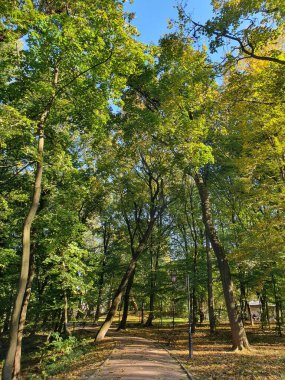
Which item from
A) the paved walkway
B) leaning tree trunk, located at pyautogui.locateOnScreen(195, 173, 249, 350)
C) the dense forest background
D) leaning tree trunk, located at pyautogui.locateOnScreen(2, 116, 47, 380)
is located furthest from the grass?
leaning tree trunk, located at pyautogui.locateOnScreen(2, 116, 47, 380)

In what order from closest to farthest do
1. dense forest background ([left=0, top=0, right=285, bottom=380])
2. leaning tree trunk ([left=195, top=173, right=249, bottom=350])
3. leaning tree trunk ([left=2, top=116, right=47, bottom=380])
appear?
leaning tree trunk ([left=2, top=116, right=47, bottom=380]) < dense forest background ([left=0, top=0, right=285, bottom=380]) < leaning tree trunk ([left=195, top=173, right=249, bottom=350])

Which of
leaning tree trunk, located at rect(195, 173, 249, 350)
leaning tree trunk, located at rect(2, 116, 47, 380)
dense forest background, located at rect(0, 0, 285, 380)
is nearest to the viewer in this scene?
leaning tree trunk, located at rect(2, 116, 47, 380)

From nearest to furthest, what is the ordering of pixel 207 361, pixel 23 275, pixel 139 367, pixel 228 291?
1. pixel 23 275
2. pixel 139 367
3. pixel 207 361
4. pixel 228 291

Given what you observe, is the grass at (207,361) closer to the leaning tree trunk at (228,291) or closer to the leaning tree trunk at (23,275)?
the leaning tree trunk at (228,291)

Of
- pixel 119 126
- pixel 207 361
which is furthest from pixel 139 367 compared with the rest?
pixel 119 126

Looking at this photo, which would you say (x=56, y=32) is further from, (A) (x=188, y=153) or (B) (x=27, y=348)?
(B) (x=27, y=348)

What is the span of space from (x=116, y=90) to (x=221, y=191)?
463 inches

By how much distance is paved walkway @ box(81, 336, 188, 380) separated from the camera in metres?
8.38

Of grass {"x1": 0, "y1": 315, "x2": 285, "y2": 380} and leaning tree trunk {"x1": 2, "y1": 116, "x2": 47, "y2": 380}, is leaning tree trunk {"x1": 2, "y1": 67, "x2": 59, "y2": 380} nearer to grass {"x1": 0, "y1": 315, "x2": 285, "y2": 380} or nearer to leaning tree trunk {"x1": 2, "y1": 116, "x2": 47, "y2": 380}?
leaning tree trunk {"x1": 2, "y1": 116, "x2": 47, "y2": 380}

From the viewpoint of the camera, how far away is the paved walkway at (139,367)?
330 inches

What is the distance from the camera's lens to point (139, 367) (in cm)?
956

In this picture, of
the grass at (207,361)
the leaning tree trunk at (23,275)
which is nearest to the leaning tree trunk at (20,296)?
the leaning tree trunk at (23,275)

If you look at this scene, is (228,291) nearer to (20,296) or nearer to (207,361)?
(207,361)

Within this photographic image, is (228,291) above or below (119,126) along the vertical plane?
below
